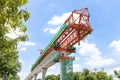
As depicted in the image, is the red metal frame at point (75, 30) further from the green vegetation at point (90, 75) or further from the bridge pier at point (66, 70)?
the green vegetation at point (90, 75)

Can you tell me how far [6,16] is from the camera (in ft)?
28.8

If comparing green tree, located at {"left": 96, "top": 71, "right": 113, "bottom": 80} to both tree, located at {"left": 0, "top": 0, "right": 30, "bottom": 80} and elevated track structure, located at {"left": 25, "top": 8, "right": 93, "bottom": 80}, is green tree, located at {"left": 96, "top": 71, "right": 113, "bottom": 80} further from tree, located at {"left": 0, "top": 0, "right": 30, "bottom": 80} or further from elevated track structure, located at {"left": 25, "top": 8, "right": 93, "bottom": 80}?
tree, located at {"left": 0, "top": 0, "right": 30, "bottom": 80}

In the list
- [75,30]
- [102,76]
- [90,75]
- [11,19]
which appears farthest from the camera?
[102,76]

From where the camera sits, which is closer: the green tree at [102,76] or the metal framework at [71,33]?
the metal framework at [71,33]

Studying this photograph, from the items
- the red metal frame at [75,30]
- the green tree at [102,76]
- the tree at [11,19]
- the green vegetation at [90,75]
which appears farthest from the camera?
the green tree at [102,76]

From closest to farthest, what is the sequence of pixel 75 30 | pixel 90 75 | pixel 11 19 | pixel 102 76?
1. pixel 11 19
2. pixel 75 30
3. pixel 90 75
4. pixel 102 76

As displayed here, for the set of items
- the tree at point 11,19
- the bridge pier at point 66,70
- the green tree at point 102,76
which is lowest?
the tree at point 11,19

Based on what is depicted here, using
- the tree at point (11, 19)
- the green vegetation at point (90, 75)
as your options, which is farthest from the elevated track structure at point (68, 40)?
the green vegetation at point (90, 75)

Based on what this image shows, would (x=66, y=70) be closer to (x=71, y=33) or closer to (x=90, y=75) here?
(x=71, y=33)

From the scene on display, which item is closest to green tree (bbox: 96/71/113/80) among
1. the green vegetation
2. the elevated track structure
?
the green vegetation

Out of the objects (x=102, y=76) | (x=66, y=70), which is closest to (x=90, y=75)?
(x=102, y=76)

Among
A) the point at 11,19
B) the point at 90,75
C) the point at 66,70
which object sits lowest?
the point at 11,19

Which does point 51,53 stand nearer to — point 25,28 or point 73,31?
point 73,31

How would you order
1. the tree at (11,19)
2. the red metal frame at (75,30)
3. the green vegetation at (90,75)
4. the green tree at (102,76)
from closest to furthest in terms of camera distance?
the tree at (11,19) → the red metal frame at (75,30) → the green vegetation at (90,75) → the green tree at (102,76)
